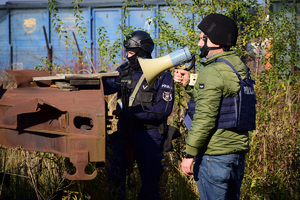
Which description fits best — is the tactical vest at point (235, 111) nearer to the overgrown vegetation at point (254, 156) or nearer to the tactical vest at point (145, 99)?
the tactical vest at point (145, 99)

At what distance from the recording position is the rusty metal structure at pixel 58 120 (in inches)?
74.5

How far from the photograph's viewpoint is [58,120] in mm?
1971

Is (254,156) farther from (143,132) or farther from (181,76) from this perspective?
(181,76)

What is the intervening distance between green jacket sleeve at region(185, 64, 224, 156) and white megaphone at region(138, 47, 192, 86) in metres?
0.34

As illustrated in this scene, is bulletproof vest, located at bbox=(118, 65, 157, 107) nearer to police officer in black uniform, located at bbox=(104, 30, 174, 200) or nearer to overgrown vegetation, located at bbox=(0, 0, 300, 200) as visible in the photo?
police officer in black uniform, located at bbox=(104, 30, 174, 200)

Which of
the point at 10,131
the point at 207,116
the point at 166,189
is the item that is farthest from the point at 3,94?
the point at 166,189

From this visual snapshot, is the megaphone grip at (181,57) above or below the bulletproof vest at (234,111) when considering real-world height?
above

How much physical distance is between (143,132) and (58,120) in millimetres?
1224

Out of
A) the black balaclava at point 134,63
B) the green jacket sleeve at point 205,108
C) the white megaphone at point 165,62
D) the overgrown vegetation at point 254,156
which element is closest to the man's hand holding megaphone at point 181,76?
the white megaphone at point 165,62

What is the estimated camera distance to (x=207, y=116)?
198cm

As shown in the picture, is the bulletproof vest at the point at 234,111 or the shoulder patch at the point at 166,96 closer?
the bulletproof vest at the point at 234,111

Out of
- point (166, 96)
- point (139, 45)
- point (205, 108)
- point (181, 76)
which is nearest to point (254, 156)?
point (166, 96)

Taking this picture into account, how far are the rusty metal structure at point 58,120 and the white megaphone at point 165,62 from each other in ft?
1.55

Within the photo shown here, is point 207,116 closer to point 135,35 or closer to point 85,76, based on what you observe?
point 85,76
